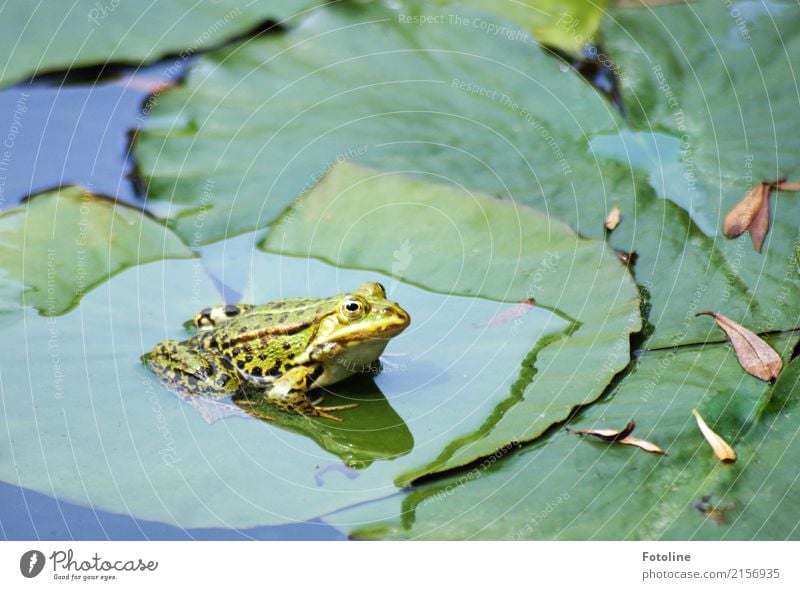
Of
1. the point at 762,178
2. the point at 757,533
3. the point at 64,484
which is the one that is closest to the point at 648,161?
the point at 762,178

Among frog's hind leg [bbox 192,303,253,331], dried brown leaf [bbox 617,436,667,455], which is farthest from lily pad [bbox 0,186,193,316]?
dried brown leaf [bbox 617,436,667,455]

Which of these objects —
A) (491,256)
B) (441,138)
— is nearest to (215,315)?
(491,256)

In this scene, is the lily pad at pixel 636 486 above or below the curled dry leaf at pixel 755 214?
below

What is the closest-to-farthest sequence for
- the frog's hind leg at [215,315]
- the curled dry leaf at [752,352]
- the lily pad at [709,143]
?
the curled dry leaf at [752,352] → the lily pad at [709,143] → the frog's hind leg at [215,315]

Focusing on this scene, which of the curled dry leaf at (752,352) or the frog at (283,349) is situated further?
the frog at (283,349)

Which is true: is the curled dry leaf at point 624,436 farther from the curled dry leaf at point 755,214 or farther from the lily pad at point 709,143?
the curled dry leaf at point 755,214
